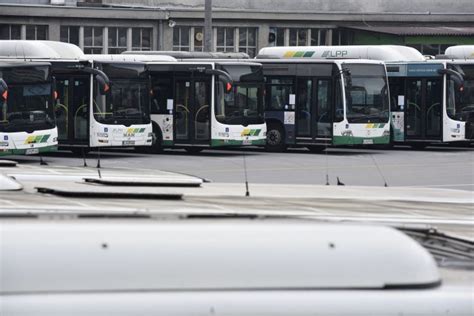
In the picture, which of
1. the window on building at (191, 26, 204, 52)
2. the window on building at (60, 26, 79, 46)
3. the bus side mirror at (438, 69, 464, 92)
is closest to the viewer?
the bus side mirror at (438, 69, 464, 92)

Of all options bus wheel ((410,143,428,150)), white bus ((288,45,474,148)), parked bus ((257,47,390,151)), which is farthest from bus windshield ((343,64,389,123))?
bus wheel ((410,143,428,150))

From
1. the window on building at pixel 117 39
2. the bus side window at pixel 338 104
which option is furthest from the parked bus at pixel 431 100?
the window on building at pixel 117 39

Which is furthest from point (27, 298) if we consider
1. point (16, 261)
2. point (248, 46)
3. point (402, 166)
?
point (248, 46)

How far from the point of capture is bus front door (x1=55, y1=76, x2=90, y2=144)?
32812 mm

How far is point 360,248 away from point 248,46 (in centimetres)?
Result: 5704

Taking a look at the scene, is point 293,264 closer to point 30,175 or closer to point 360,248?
point 360,248

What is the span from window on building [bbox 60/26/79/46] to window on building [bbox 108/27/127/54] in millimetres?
1670

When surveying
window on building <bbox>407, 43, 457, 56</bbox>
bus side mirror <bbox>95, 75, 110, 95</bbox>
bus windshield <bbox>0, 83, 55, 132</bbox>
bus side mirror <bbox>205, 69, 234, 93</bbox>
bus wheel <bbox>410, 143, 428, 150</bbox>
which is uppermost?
window on building <bbox>407, 43, 457, 56</bbox>

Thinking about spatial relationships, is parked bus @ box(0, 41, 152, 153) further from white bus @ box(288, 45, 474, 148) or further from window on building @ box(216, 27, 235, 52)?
window on building @ box(216, 27, 235, 52)

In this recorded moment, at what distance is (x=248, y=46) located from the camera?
198 feet

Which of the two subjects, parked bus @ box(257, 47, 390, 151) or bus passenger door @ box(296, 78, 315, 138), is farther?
bus passenger door @ box(296, 78, 315, 138)

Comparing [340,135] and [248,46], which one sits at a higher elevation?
[248,46]

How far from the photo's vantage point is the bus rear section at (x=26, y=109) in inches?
1166

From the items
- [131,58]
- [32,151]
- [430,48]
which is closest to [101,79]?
[131,58]
